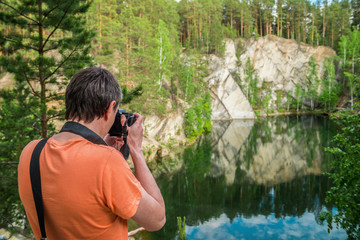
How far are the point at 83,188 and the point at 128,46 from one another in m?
21.6

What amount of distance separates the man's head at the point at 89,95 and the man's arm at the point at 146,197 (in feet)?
0.88

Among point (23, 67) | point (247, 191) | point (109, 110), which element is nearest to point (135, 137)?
point (109, 110)

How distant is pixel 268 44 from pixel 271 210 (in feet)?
177

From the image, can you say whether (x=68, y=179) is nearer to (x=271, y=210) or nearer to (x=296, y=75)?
(x=271, y=210)

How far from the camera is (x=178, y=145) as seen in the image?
1004 inches

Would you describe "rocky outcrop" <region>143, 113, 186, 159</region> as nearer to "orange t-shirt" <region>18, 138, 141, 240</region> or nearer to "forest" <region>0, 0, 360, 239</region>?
"forest" <region>0, 0, 360, 239</region>

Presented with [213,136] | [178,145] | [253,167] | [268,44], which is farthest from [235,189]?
[268,44]

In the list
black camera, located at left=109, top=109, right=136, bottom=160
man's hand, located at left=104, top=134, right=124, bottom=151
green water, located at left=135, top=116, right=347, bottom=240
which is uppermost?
black camera, located at left=109, top=109, right=136, bottom=160

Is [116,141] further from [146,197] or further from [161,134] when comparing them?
[161,134]

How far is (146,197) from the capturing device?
1.22 metres

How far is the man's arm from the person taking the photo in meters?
1.21

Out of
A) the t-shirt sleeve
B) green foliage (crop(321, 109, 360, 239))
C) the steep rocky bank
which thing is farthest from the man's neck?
the steep rocky bank

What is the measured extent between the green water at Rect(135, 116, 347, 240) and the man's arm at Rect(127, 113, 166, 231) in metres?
8.93

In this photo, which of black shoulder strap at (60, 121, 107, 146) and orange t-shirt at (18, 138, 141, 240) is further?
black shoulder strap at (60, 121, 107, 146)
